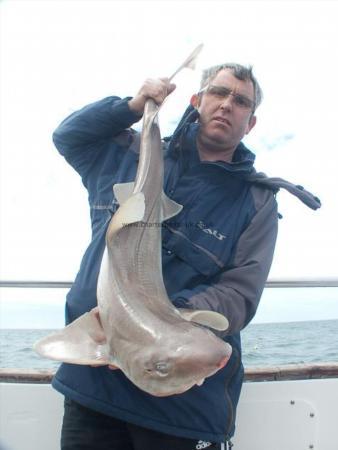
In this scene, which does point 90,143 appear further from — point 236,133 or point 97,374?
point 97,374

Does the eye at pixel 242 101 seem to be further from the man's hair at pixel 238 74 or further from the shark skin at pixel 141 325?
the shark skin at pixel 141 325

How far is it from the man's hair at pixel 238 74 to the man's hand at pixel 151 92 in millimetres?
414

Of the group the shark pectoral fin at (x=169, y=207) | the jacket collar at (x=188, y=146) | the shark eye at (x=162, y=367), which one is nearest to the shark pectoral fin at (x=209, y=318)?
the shark eye at (x=162, y=367)

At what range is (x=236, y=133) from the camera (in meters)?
2.75

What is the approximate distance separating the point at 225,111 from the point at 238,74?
28 cm

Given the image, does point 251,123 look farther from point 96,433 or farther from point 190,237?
point 96,433

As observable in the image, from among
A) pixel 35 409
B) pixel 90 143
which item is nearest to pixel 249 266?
pixel 90 143

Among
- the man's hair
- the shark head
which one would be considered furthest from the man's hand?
the shark head

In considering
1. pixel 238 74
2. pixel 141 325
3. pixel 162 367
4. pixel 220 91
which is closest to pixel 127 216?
pixel 141 325

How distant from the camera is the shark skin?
1.57m

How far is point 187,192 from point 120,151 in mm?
530

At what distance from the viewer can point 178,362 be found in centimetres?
154

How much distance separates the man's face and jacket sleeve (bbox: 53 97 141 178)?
17.7 inches

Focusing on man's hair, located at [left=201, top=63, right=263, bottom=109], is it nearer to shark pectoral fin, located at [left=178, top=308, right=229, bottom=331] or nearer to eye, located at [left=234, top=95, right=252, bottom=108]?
eye, located at [left=234, top=95, right=252, bottom=108]
